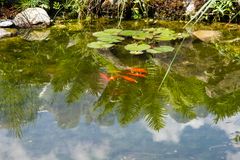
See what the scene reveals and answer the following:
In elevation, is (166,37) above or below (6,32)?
above

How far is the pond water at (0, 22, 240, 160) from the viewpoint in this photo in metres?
3.07

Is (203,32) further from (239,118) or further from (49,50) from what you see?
(239,118)

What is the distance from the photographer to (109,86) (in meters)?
4.19

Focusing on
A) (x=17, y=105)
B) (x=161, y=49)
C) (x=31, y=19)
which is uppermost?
(x=161, y=49)

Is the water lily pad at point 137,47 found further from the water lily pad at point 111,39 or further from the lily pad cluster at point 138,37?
the water lily pad at point 111,39

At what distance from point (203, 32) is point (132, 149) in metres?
3.25

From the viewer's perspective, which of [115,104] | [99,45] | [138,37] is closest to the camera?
[115,104]

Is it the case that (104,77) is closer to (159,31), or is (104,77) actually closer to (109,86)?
(109,86)

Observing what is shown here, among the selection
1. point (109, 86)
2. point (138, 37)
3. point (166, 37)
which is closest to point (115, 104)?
point (109, 86)

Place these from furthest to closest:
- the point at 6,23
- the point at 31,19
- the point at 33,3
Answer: the point at 33,3 → the point at 31,19 → the point at 6,23

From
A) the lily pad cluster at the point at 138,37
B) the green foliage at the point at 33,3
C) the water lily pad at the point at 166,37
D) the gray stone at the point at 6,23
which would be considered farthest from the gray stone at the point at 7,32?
the water lily pad at the point at 166,37

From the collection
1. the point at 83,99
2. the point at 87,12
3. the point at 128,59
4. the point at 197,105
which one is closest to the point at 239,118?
the point at 197,105

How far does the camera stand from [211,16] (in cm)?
657

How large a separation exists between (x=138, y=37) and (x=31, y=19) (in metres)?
1.95
